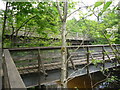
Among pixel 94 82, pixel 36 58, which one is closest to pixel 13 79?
pixel 36 58

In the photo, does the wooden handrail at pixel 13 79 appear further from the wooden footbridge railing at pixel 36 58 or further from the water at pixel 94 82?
the water at pixel 94 82

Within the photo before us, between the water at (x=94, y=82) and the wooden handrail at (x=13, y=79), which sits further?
the water at (x=94, y=82)

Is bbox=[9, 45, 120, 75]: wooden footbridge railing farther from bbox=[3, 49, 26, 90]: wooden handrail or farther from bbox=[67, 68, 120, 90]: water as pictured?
bbox=[67, 68, 120, 90]: water

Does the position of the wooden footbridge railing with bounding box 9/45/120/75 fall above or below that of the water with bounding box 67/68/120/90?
above

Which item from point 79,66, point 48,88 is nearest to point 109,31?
point 79,66

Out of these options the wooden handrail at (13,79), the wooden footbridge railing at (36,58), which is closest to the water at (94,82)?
the wooden footbridge railing at (36,58)

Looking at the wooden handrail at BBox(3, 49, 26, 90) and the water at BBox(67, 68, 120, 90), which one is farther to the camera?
the water at BBox(67, 68, 120, 90)

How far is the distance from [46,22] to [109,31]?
2.10m

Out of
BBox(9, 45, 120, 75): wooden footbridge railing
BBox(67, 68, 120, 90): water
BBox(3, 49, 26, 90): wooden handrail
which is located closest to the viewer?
BBox(3, 49, 26, 90): wooden handrail

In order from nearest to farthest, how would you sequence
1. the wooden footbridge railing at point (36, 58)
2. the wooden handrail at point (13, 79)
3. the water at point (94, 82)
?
the wooden handrail at point (13, 79)
the wooden footbridge railing at point (36, 58)
the water at point (94, 82)

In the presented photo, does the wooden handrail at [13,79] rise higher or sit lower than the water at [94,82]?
higher

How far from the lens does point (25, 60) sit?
275 cm

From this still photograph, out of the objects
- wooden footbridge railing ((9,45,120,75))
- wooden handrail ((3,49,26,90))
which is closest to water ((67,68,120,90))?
wooden footbridge railing ((9,45,120,75))

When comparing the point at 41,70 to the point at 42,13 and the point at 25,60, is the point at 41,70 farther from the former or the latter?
the point at 42,13
